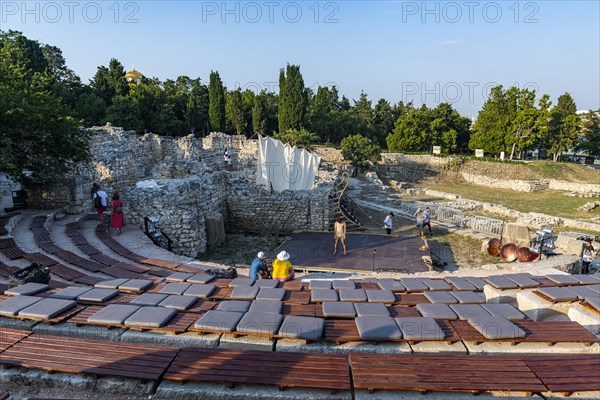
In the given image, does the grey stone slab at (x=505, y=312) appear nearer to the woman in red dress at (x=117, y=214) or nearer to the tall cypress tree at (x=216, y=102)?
the woman in red dress at (x=117, y=214)

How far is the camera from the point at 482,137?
51219mm

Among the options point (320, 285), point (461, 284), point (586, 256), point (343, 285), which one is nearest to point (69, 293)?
point (320, 285)

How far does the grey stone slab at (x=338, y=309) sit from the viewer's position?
537 cm

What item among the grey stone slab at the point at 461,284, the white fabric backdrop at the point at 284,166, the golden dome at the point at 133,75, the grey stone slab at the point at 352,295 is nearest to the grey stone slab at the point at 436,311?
the grey stone slab at the point at 352,295

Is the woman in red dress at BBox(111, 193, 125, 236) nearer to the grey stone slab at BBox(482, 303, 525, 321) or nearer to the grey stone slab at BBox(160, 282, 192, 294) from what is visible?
the grey stone slab at BBox(160, 282, 192, 294)

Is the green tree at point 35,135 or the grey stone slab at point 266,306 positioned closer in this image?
the grey stone slab at point 266,306

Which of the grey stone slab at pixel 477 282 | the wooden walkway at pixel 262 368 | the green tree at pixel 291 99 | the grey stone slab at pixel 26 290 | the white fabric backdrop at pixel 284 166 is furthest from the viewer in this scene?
the green tree at pixel 291 99

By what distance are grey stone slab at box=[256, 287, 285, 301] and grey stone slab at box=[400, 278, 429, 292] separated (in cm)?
236

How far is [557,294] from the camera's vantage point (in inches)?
245

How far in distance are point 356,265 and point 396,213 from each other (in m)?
11.0

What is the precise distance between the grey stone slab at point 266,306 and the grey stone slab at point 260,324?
237 mm

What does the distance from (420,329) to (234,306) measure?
8.89ft

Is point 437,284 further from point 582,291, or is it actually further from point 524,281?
point 582,291

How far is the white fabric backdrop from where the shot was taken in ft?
69.9
